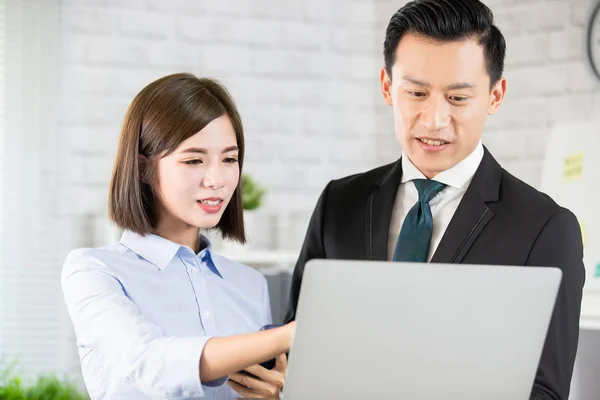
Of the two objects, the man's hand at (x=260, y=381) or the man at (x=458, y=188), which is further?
the man at (x=458, y=188)

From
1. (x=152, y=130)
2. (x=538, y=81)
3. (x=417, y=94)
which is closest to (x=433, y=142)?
(x=417, y=94)

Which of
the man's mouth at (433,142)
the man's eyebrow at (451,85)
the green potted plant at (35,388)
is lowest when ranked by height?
the green potted plant at (35,388)

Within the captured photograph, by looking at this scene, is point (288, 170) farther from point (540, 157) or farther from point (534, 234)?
point (534, 234)

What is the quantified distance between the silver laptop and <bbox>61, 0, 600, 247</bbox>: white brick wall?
2.14 metres

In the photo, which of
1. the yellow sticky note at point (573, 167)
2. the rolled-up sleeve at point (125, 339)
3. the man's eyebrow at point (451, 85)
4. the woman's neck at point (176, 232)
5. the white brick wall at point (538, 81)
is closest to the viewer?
the rolled-up sleeve at point (125, 339)

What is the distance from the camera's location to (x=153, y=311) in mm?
1505

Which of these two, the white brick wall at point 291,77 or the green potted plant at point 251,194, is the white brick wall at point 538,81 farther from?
the green potted plant at point 251,194

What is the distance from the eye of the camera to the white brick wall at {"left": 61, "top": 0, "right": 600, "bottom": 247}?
10.6 ft

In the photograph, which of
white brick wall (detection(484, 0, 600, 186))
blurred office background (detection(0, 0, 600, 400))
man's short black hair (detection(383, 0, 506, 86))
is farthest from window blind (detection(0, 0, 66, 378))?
man's short black hair (detection(383, 0, 506, 86))

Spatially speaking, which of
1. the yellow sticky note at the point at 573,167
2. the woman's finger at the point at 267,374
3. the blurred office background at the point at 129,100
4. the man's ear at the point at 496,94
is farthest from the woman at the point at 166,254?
the blurred office background at the point at 129,100

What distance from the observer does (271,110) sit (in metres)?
3.71

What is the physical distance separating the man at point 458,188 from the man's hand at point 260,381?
1.12ft

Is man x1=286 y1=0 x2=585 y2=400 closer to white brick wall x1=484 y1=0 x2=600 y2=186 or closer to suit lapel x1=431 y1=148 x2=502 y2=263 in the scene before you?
suit lapel x1=431 y1=148 x2=502 y2=263

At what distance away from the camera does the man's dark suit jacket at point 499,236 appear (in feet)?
4.66
